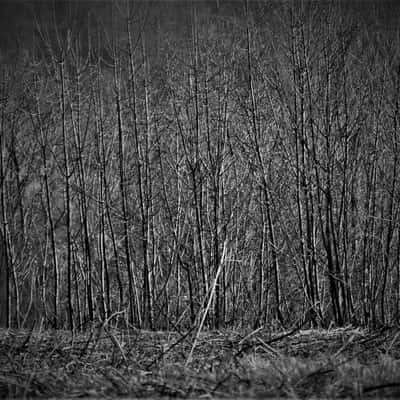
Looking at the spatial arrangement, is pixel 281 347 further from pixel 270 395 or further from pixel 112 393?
pixel 112 393

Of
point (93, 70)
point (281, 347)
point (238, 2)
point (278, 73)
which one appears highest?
point (238, 2)

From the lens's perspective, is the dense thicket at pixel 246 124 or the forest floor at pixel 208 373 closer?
the forest floor at pixel 208 373

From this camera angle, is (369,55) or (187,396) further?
(369,55)

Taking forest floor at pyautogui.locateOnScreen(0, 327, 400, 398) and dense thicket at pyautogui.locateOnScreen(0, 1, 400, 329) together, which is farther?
dense thicket at pyautogui.locateOnScreen(0, 1, 400, 329)

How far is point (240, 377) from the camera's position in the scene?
1.22m

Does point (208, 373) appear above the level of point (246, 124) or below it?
below

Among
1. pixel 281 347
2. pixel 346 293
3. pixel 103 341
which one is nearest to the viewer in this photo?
pixel 281 347

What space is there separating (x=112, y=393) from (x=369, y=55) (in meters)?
3.75

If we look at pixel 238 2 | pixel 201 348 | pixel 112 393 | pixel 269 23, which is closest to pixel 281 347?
pixel 201 348

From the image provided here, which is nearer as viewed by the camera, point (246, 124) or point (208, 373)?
point (208, 373)

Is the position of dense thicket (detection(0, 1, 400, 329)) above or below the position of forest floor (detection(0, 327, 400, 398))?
above

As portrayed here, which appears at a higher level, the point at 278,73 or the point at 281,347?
the point at 278,73

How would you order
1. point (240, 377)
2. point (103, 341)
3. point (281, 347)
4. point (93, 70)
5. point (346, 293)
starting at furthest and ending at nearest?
point (93, 70), point (346, 293), point (103, 341), point (281, 347), point (240, 377)

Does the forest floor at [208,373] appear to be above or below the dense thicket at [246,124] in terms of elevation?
below
